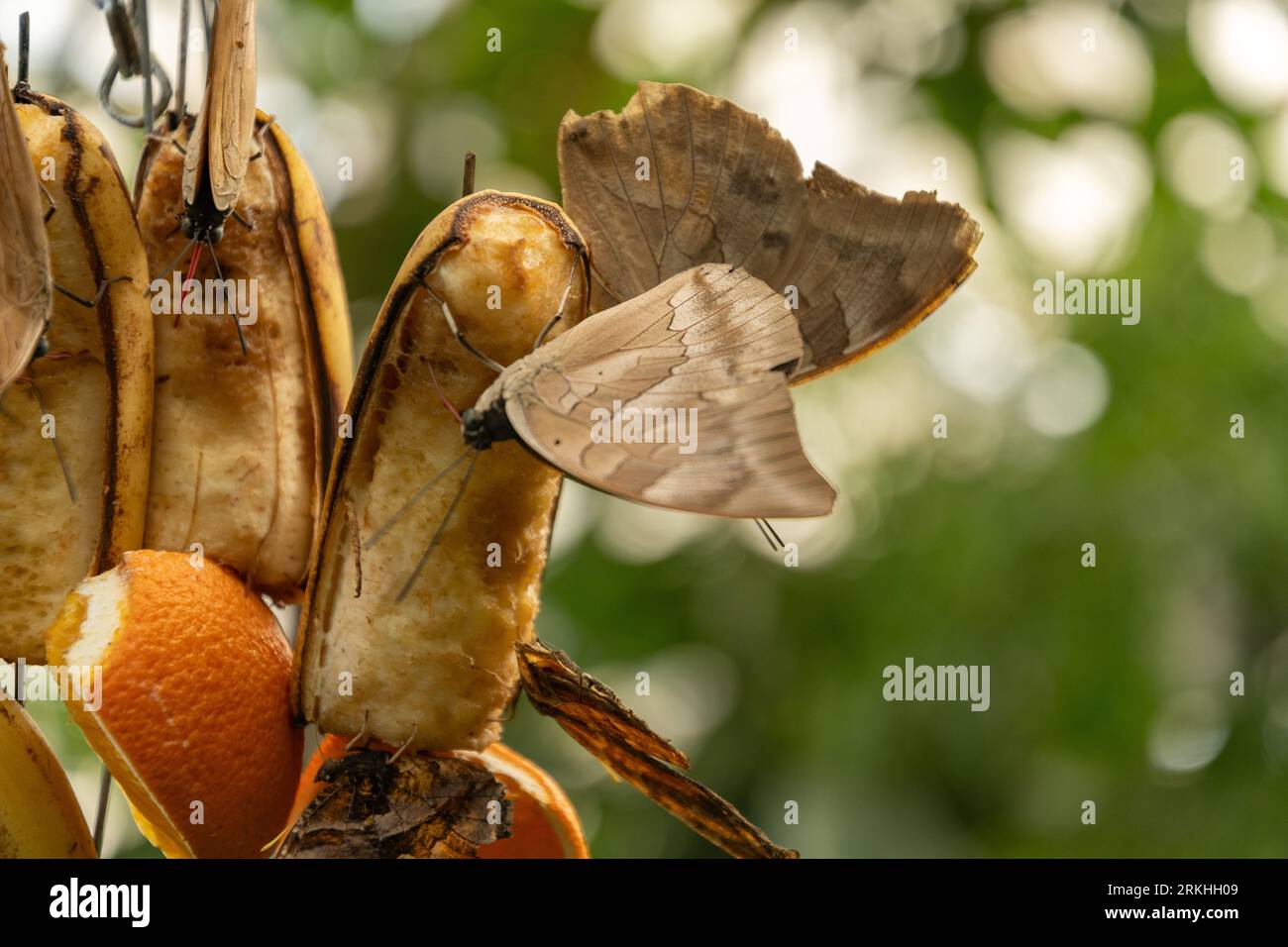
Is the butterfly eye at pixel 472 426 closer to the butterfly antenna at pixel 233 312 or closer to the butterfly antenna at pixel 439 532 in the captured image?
the butterfly antenna at pixel 439 532

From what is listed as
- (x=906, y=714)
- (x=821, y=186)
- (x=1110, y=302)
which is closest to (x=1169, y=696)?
(x=906, y=714)

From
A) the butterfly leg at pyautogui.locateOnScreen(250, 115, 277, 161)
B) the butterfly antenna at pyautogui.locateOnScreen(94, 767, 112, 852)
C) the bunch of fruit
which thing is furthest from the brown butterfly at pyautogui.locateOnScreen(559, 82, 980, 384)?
the butterfly antenna at pyautogui.locateOnScreen(94, 767, 112, 852)

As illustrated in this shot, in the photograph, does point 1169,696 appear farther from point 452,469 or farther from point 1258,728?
point 452,469

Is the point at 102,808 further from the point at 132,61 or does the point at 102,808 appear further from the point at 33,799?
the point at 132,61

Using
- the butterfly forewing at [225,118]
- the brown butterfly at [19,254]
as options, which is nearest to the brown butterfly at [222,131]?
the butterfly forewing at [225,118]

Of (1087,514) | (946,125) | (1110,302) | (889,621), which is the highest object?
(946,125)

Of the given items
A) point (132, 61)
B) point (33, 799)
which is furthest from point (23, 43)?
point (33, 799)
